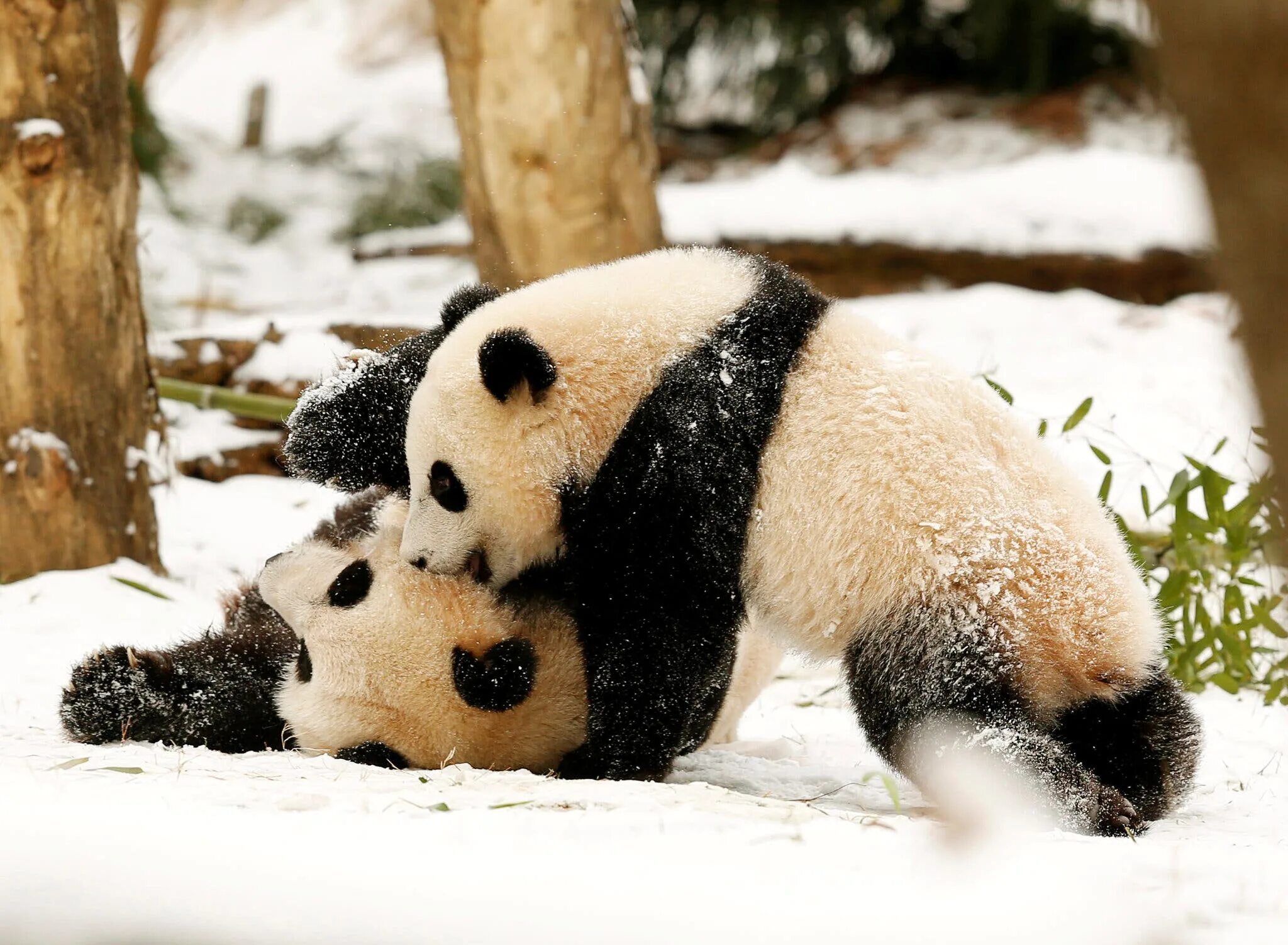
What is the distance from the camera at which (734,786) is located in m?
2.94

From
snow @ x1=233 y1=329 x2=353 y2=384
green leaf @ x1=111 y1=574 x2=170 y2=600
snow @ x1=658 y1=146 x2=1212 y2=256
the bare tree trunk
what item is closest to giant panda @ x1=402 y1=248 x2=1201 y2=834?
green leaf @ x1=111 y1=574 x2=170 y2=600

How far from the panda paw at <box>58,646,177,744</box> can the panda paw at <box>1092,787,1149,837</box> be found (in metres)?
2.03

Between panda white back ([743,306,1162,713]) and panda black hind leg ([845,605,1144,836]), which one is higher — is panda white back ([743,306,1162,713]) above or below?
above

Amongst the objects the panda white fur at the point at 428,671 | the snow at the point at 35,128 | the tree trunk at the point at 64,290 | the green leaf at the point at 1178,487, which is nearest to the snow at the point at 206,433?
the tree trunk at the point at 64,290

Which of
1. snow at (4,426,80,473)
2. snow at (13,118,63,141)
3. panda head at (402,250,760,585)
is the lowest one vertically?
snow at (4,426,80,473)

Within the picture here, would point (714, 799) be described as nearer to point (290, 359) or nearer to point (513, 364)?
point (513, 364)

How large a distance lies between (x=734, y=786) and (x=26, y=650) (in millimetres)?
2003

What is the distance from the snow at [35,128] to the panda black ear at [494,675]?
6.87ft

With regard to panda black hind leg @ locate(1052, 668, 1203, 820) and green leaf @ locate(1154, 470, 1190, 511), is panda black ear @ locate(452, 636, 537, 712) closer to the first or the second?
panda black hind leg @ locate(1052, 668, 1203, 820)

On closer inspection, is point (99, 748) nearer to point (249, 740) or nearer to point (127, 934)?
point (249, 740)

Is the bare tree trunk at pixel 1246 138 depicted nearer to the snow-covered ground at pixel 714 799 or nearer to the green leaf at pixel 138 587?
the snow-covered ground at pixel 714 799

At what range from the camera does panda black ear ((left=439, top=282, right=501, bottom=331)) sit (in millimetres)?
3354

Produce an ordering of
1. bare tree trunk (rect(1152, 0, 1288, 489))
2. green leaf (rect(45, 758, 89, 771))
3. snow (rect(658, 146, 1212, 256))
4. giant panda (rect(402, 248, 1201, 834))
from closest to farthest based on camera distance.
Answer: bare tree trunk (rect(1152, 0, 1288, 489)) < green leaf (rect(45, 758, 89, 771)) < giant panda (rect(402, 248, 1201, 834)) < snow (rect(658, 146, 1212, 256))

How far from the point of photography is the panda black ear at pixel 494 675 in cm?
293
